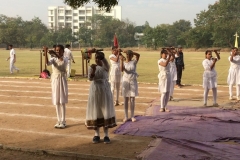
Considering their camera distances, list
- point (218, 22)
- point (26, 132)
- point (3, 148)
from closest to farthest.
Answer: point (3, 148), point (26, 132), point (218, 22)

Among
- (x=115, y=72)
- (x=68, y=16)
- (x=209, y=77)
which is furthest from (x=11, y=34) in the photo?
(x=209, y=77)

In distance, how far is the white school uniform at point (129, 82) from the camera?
7.94 metres

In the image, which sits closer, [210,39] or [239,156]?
[239,156]

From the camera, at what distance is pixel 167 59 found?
353 inches

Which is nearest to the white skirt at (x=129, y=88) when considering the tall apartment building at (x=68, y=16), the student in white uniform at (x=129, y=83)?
the student in white uniform at (x=129, y=83)

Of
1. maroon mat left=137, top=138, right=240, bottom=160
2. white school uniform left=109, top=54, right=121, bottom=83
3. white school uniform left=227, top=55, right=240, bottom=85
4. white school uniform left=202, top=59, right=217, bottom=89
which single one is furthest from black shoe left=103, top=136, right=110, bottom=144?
white school uniform left=227, top=55, right=240, bottom=85

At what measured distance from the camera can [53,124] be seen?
25.9 feet

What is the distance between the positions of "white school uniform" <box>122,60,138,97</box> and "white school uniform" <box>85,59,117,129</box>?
Answer: 1.61 meters

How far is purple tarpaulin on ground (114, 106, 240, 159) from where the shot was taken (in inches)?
221

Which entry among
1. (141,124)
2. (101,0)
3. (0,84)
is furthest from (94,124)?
(0,84)

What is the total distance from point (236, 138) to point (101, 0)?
3.67m

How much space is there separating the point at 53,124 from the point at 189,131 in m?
3.17

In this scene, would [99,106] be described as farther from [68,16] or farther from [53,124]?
[68,16]

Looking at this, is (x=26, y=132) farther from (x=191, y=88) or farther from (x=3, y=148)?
(x=191, y=88)
